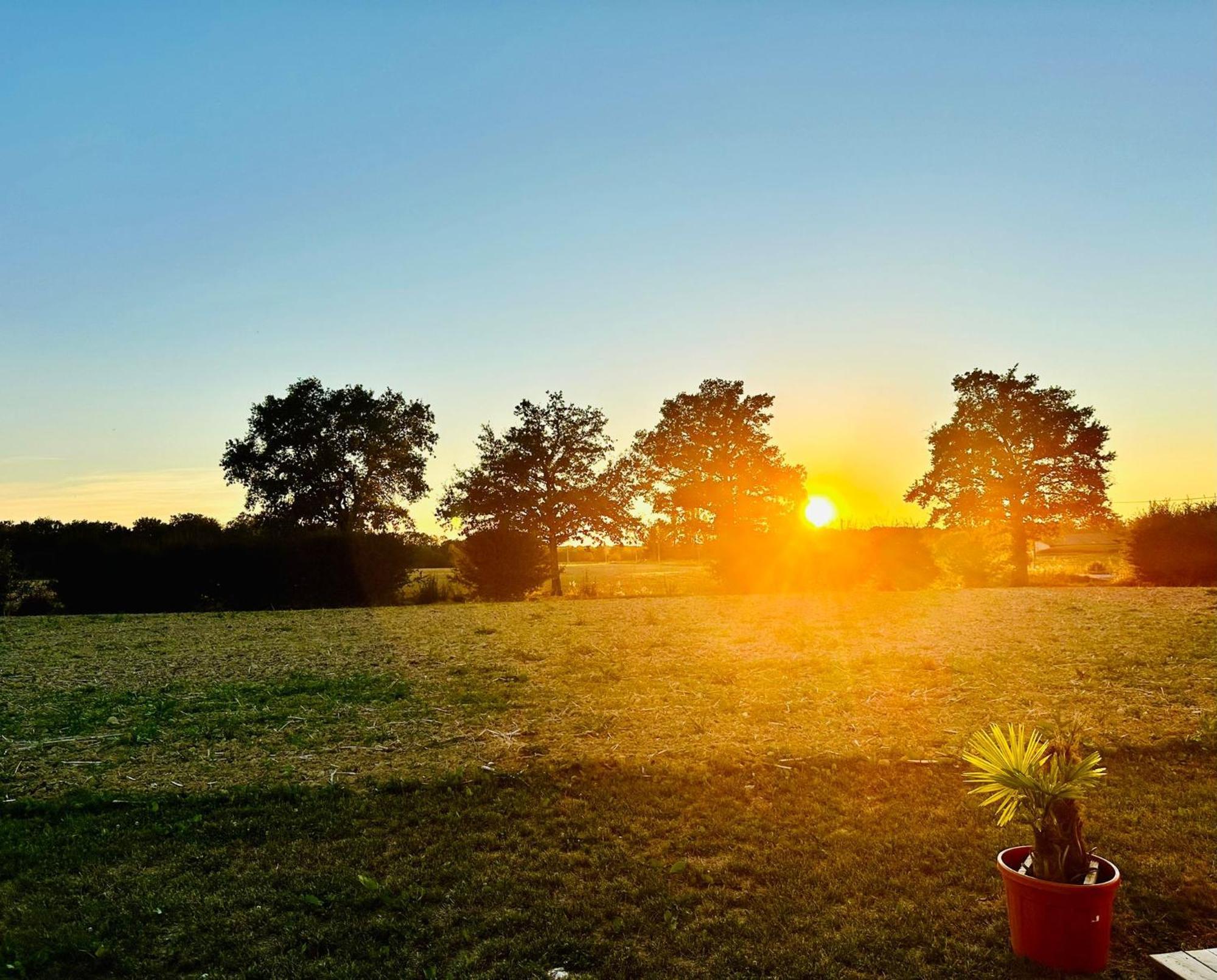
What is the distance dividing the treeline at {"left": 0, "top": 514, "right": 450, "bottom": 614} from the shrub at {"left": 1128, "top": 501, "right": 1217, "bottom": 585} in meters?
22.2

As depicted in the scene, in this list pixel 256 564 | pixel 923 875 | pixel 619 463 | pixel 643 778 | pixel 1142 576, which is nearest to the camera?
pixel 923 875

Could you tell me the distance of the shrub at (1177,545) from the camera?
77.6 feet

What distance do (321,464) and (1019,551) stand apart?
28.6 meters

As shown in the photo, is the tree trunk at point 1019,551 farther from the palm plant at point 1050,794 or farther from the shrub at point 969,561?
the palm plant at point 1050,794

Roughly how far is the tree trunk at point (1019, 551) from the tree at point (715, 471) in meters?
9.05

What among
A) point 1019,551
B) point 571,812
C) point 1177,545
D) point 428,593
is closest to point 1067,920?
point 571,812

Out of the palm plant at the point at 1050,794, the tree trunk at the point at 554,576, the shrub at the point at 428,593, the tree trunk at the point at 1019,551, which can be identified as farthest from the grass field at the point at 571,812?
the tree trunk at the point at 1019,551

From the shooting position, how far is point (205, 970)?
3.46m

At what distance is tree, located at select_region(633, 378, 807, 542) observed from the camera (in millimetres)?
35688

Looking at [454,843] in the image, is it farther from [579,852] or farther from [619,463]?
[619,463]

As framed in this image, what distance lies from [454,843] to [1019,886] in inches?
116

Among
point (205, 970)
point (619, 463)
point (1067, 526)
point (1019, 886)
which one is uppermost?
point (619, 463)

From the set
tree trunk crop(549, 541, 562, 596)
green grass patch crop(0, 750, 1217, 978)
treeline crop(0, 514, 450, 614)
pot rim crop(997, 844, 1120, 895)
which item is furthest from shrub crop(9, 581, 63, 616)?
pot rim crop(997, 844, 1120, 895)

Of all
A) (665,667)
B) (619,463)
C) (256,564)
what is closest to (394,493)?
(619,463)
